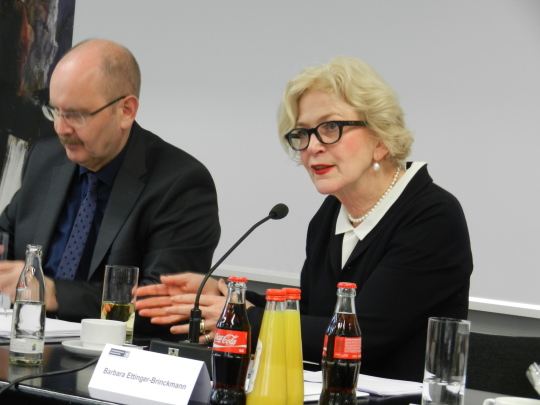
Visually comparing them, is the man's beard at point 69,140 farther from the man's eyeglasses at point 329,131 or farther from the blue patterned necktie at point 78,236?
the man's eyeglasses at point 329,131

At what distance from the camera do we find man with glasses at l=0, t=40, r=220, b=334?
107 inches

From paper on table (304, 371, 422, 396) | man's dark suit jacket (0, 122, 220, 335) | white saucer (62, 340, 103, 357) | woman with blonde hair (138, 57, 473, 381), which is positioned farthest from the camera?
man's dark suit jacket (0, 122, 220, 335)

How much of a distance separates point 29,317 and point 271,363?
2.09 feet

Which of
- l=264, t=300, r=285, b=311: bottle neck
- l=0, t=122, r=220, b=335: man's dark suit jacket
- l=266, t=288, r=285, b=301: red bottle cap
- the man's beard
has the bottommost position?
l=264, t=300, r=285, b=311: bottle neck

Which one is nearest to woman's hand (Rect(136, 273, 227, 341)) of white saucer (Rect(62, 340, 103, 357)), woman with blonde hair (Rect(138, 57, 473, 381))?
woman with blonde hair (Rect(138, 57, 473, 381))

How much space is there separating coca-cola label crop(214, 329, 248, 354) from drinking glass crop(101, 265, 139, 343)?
0.66 meters

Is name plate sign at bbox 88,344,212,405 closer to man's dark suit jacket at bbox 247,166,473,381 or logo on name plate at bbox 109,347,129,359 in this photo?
logo on name plate at bbox 109,347,129,359

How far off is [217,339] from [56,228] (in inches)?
63.5

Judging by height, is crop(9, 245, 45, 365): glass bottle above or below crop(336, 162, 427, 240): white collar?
below

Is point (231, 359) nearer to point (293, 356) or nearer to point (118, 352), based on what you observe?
point (293, 356)

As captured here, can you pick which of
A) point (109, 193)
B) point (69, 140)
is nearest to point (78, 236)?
point (109, 193)

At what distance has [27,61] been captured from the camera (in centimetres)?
484

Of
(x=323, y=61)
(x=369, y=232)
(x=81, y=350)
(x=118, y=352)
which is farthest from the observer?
(x=323, y=61)

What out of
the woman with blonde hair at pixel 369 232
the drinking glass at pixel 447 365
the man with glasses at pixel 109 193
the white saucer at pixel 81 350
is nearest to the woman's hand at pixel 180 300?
the woman with blonde hair at pixel 369 232
